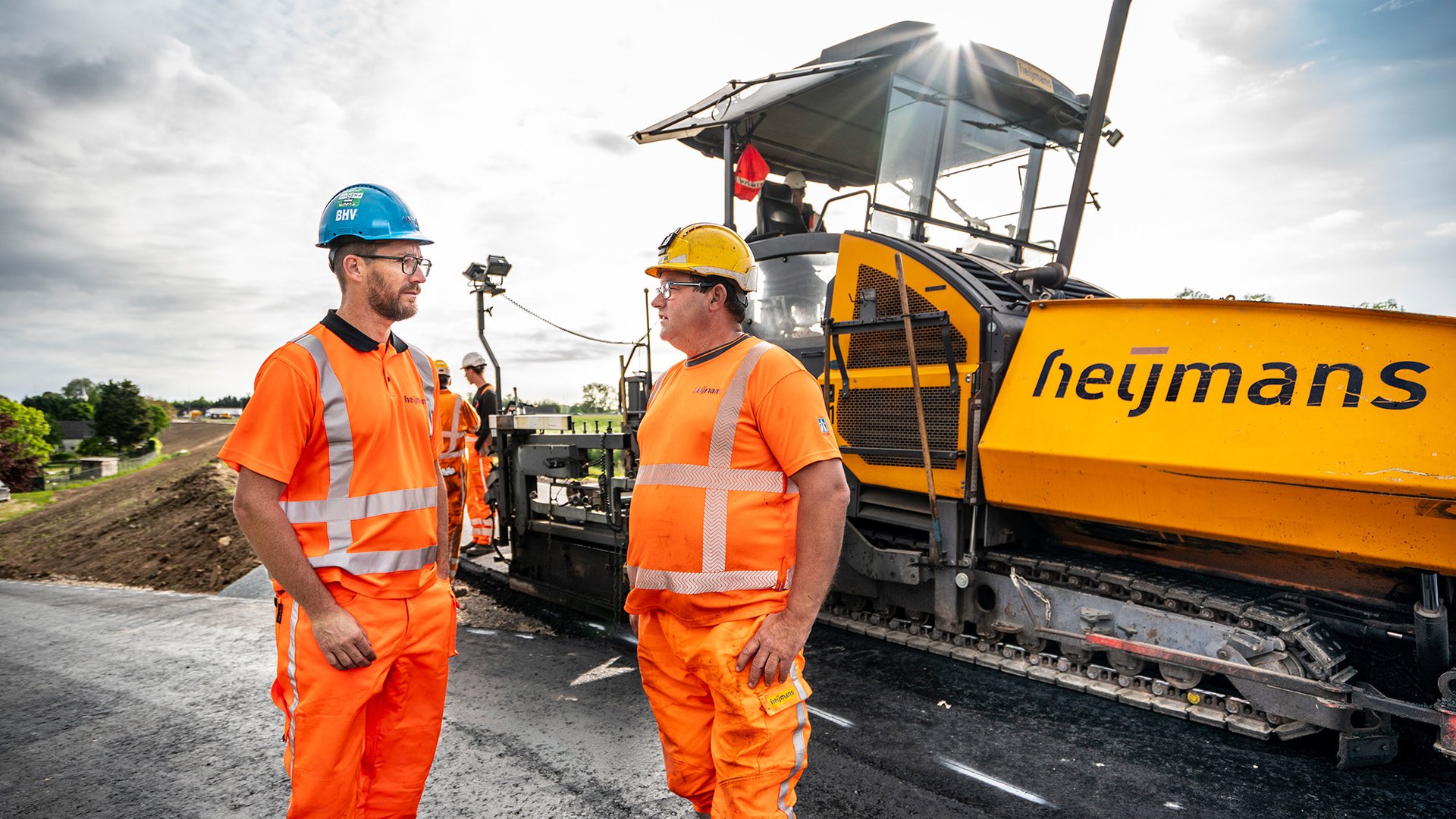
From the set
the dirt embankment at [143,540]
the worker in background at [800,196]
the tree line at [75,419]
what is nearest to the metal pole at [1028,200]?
the worker in background at [800,196]

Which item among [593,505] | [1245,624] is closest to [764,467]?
[1245,624]

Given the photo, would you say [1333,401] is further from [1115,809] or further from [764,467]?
[764,467]

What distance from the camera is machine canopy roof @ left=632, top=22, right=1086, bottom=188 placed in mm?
4879

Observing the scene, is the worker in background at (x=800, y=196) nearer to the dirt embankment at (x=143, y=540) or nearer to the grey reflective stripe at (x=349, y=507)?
the grey reflective stripe at (x=349, y=507)

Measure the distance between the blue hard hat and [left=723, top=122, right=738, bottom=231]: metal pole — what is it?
11.5 feet

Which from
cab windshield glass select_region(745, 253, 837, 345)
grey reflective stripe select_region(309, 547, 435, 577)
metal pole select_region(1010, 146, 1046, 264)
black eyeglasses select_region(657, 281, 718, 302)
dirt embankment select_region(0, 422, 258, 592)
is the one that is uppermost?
metal pole select_region(1010, 146, 1046, 264)

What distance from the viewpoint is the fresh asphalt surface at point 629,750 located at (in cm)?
296

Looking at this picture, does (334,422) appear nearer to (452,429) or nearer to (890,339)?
(890,339)

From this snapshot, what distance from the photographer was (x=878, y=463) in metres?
4.57

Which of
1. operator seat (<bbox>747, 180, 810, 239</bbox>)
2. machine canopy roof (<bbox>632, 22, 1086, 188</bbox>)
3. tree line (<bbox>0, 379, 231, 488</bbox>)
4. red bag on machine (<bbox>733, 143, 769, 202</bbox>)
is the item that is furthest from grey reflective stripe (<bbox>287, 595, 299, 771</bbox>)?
tree line (<bbox>0, 379, 231, 488</bbox>)

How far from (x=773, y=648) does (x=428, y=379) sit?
140cm

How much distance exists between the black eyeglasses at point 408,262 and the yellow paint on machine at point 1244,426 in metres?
2.72

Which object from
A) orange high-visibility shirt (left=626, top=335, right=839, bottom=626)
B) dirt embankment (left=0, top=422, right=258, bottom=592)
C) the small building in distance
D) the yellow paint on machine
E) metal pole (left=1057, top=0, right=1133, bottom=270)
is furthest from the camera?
the small building in distance

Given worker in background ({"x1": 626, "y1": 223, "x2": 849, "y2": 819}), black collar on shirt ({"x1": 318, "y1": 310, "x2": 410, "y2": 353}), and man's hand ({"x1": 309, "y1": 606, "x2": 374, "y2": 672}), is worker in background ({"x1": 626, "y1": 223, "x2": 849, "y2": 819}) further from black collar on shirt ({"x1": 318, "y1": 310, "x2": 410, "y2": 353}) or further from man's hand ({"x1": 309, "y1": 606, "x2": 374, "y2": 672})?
Answer: black collar on shirt ({"x1": 318, "y1": 310, "x2": 410, "y2": 353})
